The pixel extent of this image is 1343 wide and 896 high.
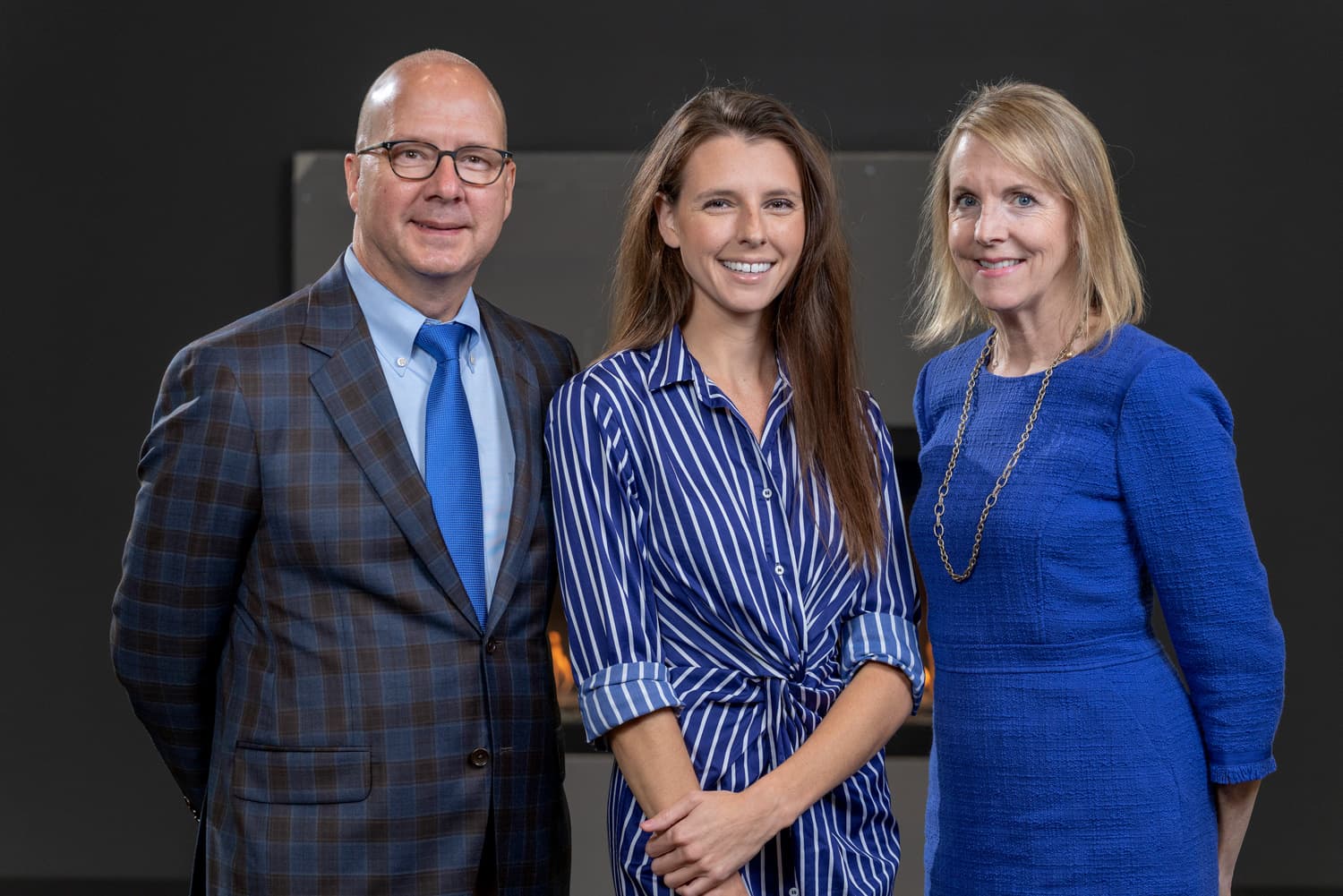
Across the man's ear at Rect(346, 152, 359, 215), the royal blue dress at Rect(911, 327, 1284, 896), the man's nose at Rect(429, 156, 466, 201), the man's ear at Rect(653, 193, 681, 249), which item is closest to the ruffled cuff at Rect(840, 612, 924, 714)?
the royal blue dress at Rect(911, 327, 1284, 896)

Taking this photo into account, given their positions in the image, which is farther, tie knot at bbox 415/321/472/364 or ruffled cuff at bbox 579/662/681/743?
tie knot at bbox 415/321/472/364

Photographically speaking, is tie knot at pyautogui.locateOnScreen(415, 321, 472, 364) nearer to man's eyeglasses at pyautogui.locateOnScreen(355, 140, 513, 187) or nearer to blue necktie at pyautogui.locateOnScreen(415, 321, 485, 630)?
blue necktie at pyautogui.locateOnScreen(415, 321, 485, 630)

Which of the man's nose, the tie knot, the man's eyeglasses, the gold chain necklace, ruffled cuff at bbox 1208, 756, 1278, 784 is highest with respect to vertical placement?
the man's eyeglasses

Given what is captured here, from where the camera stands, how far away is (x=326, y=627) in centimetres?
161

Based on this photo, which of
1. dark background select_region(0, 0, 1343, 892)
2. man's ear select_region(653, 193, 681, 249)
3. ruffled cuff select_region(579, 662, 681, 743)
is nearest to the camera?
ruffled cuff select_region(579, 662, 681, 743)

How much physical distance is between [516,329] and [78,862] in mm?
2468

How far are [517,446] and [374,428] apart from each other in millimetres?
182

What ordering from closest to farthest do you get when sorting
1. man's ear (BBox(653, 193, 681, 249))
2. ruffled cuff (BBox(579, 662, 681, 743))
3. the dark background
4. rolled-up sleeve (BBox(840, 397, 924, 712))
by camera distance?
ruffled cuff (BBox(579, 662, 681, 743))
rolled-up sleeve (BBox(840, 397, 924, 712))
man's ear (BBox(653, 193, 681, 249))
the dark background

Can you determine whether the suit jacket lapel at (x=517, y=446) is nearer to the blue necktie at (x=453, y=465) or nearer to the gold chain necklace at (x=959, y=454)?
the blue necktie at (x=453, y=465)

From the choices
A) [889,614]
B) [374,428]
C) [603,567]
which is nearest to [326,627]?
[374,428]

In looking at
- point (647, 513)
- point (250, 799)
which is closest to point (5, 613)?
point (250, 799)

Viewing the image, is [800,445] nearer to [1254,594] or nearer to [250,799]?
[1254,594]

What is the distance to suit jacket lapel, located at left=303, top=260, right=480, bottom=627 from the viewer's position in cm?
162

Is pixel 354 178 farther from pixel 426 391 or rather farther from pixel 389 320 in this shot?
pixel 426 391
